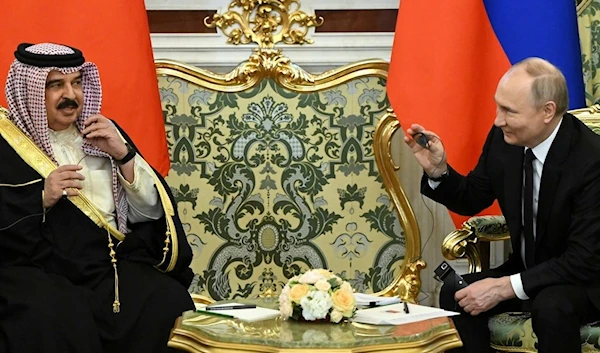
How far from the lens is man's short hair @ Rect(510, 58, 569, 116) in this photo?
10.4ft

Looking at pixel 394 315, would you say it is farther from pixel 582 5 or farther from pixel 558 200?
pixel 582 5

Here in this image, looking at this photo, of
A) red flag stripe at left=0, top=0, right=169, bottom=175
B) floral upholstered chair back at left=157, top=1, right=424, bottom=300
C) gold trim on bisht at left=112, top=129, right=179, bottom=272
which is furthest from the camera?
floral upholstered chair back at left=157, top=1, right=424, bottom=300

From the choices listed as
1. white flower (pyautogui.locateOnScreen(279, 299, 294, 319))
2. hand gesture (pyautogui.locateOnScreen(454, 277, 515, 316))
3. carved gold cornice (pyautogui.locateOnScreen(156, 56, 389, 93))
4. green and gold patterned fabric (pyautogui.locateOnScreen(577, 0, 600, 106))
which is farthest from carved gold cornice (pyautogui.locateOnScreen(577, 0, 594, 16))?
white flower (pyautogui.locateOnScreen(279, 299, 294, 319))

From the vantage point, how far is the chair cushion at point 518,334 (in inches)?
119

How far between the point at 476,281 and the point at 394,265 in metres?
0.98

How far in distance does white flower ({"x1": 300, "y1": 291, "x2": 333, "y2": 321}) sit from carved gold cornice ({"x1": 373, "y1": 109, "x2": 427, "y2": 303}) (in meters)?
1.51

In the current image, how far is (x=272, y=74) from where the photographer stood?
4199mm

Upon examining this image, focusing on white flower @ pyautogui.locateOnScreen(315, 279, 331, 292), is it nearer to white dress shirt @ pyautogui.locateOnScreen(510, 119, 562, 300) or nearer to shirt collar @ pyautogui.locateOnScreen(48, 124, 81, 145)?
white dress shirt @ pyautogui.locateOnScreen(510, 119, 562, 300)

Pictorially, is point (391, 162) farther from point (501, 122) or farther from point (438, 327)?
point (438, 327)

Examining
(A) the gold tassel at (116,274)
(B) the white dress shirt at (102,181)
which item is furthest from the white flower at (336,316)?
(B) the white dress shirt at (102,181)

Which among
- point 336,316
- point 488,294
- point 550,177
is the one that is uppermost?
point 550,177

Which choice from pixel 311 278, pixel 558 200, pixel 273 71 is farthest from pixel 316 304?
pixel 273 71

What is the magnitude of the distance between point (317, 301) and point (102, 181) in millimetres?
1056

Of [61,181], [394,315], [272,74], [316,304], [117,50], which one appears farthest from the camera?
[272,74]
